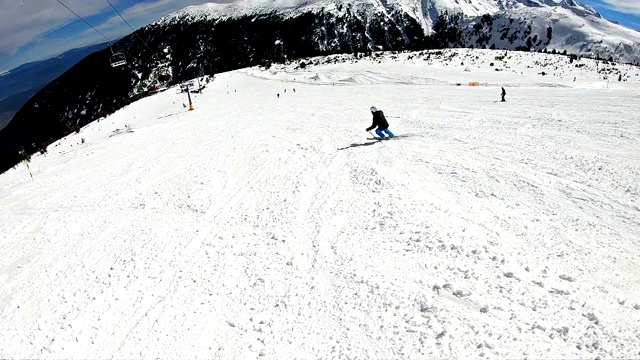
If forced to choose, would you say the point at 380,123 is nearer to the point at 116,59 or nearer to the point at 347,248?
the point at 347,248

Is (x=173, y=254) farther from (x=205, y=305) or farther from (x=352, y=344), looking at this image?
(x=352, y=344)

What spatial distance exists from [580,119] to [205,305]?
1542cm

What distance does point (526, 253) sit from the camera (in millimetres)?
6188

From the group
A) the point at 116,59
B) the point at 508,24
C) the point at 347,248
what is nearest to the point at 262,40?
the point at 508,24

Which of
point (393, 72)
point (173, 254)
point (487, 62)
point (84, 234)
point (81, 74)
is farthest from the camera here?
point (81, 74)

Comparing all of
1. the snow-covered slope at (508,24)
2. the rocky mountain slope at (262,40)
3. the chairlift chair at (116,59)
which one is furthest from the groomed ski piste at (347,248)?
the snow-covered slope at (508,24)

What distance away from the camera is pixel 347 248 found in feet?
23.1

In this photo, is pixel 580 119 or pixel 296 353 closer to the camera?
pixel 296 353

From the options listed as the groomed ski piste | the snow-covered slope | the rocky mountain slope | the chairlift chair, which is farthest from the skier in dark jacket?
the snow-covered slope

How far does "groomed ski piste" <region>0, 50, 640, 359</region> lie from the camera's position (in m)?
4.98

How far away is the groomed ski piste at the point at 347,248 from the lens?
4.98 metres

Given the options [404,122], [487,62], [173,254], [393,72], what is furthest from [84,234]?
[487,62]

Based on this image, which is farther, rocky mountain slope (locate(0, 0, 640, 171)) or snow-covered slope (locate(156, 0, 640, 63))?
snow-covered slope (locate(156, 0, 640, 63))

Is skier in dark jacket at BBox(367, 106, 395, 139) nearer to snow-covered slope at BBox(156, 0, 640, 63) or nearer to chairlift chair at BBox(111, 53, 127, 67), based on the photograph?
chairlift chair at BBox(111, 53, 127, 67)
